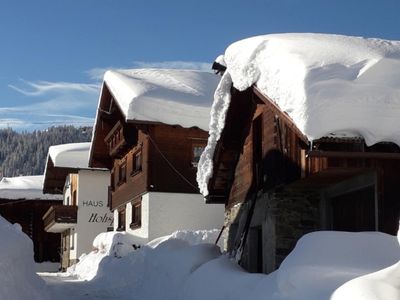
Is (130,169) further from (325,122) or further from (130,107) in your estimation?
(325,122)

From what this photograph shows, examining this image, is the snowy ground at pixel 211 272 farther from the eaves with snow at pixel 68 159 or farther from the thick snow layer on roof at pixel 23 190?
A: the thick snow layer on roof at pixel 23 190

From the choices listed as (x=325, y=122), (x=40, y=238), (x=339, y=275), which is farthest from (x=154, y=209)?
(x=40, y=238)

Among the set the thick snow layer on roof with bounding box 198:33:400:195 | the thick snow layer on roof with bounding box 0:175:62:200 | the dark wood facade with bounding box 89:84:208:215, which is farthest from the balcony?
the thick snow layer on roof with bounding box 198:33:400:195

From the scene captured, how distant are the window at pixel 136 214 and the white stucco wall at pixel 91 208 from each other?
742cm

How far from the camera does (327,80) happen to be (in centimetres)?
989

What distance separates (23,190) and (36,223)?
2.38 metres

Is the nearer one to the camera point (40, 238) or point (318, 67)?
point (318, 67)

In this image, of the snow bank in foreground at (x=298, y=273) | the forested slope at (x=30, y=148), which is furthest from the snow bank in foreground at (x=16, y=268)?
the forested slope at (x=30, y=148)

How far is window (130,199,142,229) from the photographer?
23.6 meters

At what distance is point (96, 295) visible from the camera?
16625mm

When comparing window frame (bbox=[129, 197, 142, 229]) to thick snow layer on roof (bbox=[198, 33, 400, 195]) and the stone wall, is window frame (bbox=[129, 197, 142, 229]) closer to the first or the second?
the stone wall

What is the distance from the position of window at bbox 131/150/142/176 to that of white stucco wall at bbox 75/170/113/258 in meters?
7.70

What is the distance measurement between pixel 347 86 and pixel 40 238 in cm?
3580

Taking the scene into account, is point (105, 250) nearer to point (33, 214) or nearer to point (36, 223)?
point (36, 223)
